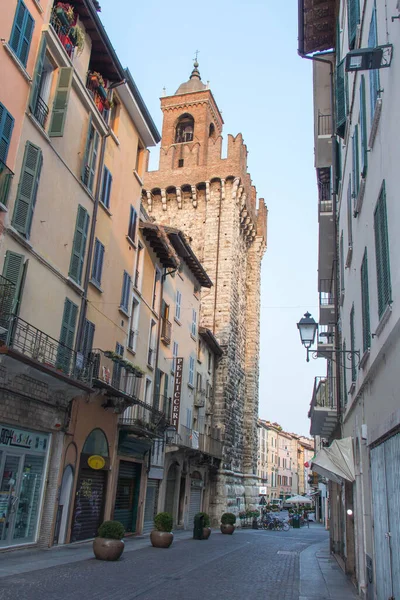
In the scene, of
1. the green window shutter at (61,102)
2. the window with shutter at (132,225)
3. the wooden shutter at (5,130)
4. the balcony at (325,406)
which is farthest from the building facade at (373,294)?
the window with shutter at (132,225)

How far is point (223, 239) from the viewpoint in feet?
129

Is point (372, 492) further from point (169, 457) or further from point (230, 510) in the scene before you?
point (230, 510)

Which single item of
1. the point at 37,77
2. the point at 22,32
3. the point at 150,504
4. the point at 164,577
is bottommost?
the point at 164,577

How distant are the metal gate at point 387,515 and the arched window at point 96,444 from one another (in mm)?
10789

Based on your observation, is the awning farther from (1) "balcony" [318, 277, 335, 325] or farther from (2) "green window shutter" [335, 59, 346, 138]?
(1) "balcony" [318, 277, 335, 325]

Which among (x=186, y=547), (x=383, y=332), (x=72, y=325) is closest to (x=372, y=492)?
(x=383, y=332)

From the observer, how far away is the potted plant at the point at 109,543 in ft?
42.7

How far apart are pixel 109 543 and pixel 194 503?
745 inches

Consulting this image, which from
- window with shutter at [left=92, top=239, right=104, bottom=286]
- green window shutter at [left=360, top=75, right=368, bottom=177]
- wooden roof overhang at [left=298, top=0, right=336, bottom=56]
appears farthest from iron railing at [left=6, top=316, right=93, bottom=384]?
wooden roof overhang at [left=298, top=0, right=336, bottom=56]

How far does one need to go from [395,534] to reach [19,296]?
9.62 meters

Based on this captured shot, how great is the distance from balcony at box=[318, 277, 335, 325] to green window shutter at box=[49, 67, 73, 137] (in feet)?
38.5

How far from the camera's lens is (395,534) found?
237 inches

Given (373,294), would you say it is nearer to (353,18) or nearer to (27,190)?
(353,18)

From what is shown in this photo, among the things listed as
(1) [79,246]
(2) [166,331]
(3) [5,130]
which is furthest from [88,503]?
(3) [5,130]
